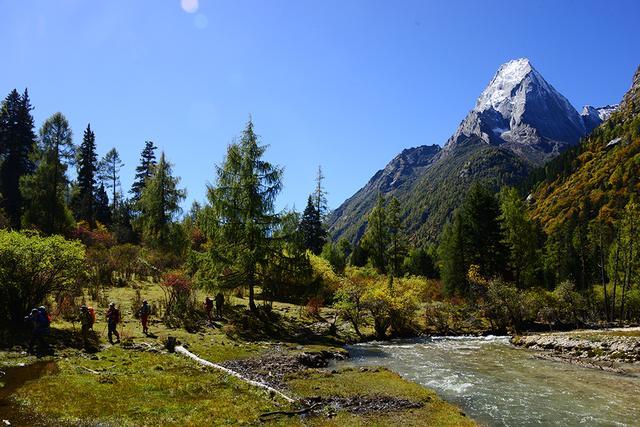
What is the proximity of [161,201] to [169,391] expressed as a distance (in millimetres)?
45135

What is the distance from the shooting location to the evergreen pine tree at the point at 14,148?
60.5 meters

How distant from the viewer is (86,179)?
74.8m

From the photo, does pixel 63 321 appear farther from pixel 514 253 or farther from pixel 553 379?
pixel 514 253

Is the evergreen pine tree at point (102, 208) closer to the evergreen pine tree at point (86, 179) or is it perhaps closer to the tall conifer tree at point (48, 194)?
the evergreen pine tree at point (86, 179)

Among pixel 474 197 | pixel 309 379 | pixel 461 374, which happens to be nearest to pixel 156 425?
pixel 309 379

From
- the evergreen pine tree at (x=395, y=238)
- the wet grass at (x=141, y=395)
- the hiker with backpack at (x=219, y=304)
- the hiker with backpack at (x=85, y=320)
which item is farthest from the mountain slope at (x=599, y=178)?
the hiker with backpack at (x=85, y=320)

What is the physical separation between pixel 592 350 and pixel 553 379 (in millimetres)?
9473

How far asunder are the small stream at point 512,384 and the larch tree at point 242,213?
36.3ft

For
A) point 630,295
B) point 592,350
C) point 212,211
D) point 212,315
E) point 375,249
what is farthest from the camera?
point 375,249

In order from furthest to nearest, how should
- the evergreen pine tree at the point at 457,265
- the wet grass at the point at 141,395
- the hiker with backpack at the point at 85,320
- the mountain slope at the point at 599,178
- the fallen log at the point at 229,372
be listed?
the mountain slope at the point at 599,178 < the evergreen pine tree at the point at 457,265 < the hiker with backpack at the point at 85,320 < the fallen log at the point at 229,372 < the wet grass at the point at 141,395

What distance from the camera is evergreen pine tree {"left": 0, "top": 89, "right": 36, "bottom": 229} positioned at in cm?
6053

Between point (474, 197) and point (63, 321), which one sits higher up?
point (474, 197)

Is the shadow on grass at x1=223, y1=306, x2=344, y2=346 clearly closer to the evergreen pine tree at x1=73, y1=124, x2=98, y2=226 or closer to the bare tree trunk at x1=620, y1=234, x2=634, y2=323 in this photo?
the bare tree trunk at x1=620, y1=234, x2=634, y2=323

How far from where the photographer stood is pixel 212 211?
37.0 meters
